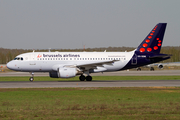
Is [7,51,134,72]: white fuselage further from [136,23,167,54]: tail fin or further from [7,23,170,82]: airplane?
[136,23,167,54]: tail fin

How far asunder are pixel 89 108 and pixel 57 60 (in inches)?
885

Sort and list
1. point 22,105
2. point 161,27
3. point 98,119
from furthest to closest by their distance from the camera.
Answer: point 161,27 < point 22,105 < point 98,119

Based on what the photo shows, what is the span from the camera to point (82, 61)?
3672 centimetres

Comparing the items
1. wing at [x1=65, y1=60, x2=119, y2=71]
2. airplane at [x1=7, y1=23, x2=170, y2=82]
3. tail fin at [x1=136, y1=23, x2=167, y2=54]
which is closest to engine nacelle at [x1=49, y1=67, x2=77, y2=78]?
airplane at [x1=7, y1=23, x2=170, y2=82]

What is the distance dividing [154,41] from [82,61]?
11.3 meters

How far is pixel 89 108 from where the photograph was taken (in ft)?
46.4

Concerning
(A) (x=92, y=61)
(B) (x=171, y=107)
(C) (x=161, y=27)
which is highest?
(C) (x=161, y=27)

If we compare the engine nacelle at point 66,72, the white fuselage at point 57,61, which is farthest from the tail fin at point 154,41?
the engine nacelle at point 66,72

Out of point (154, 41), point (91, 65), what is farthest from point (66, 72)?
point (154, 41)

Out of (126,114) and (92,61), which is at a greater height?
(92,61)

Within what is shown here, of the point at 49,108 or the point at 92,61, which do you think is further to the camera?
the point at 92,61

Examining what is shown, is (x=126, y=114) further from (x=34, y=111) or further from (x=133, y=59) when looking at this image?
(x=133, y=59)

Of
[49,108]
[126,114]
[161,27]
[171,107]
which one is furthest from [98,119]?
[161,27]

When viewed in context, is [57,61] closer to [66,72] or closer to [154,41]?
[66,72]
